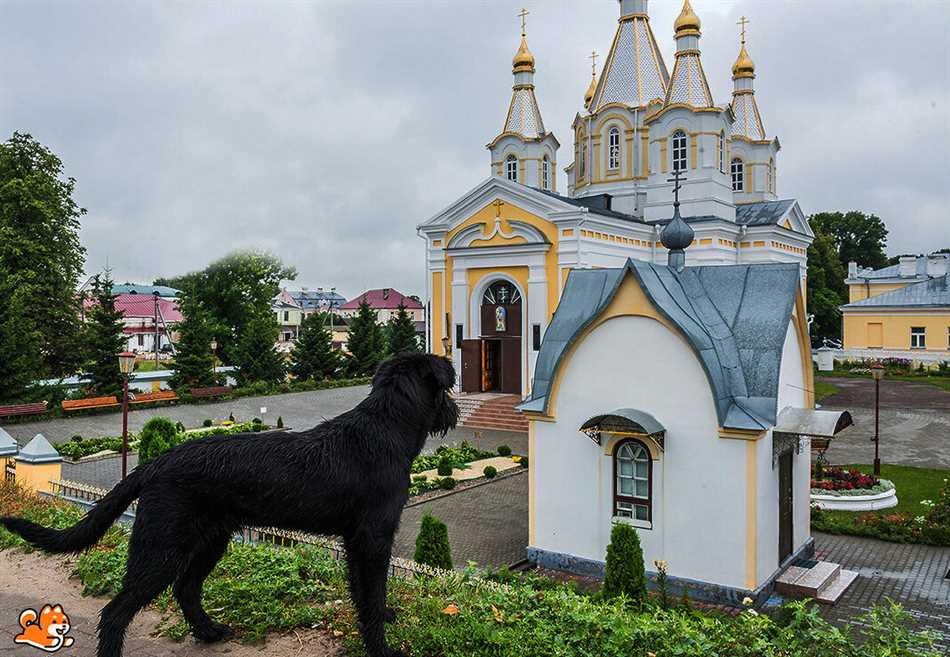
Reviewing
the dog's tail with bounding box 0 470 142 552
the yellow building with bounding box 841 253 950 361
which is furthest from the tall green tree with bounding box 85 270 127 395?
the yellow building with bounding box 841 253 950 361

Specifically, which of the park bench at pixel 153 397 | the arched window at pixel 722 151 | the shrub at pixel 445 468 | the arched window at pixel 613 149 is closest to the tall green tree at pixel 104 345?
the park bench at pixel 153 397

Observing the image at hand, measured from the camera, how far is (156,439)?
14.1m

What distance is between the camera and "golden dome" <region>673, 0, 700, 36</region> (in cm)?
2772

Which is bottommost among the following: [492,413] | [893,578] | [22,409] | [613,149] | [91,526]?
[893,578]

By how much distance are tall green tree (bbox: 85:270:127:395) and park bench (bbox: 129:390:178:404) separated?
76 cm

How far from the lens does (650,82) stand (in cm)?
2992

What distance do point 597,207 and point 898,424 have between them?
43.0 feet

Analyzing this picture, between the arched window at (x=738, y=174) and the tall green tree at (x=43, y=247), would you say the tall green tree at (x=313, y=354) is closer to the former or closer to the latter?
the tall green tree at (x=43, y=247)

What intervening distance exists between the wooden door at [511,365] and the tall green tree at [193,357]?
12398mm

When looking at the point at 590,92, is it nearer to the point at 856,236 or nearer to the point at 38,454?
the point at 38,454

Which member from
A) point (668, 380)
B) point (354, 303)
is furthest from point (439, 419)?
point (354, 303)

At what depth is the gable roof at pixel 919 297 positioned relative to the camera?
41438 mm

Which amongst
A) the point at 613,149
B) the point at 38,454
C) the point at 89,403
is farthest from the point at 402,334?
the point at 38,454

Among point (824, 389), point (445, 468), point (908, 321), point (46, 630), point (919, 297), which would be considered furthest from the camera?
point (908, 321)
